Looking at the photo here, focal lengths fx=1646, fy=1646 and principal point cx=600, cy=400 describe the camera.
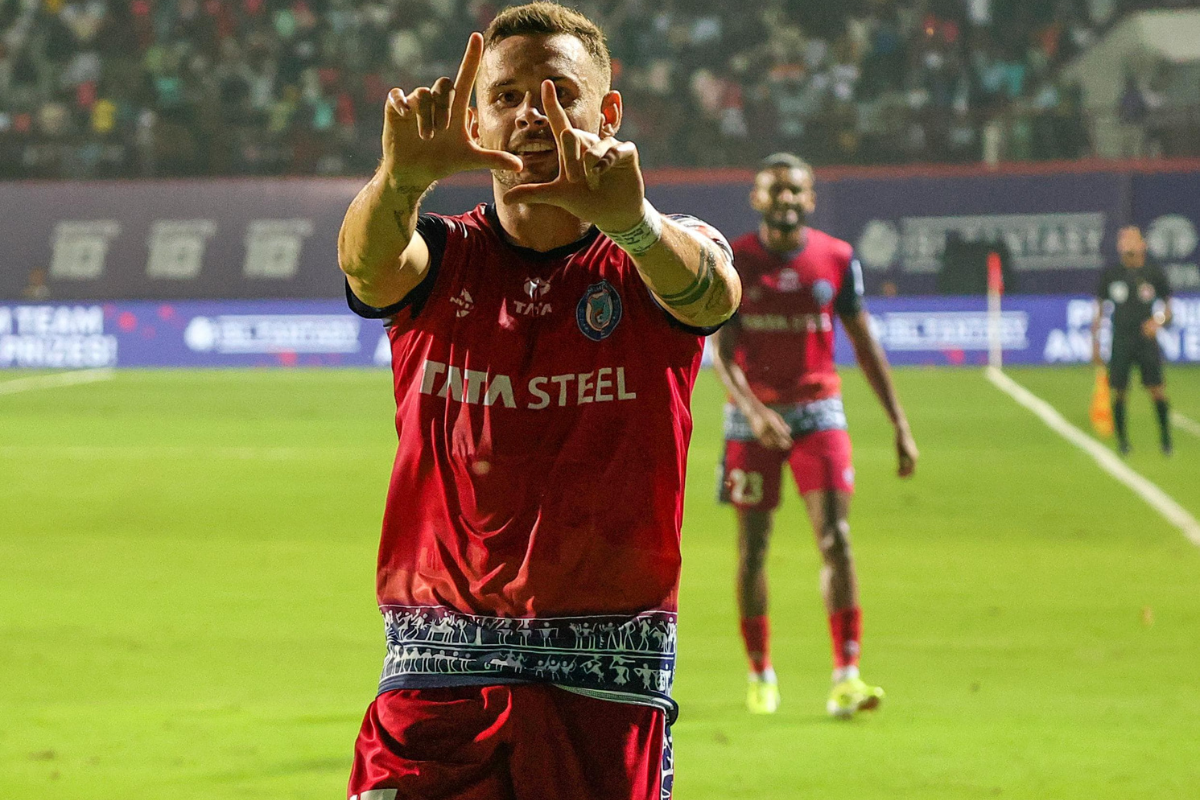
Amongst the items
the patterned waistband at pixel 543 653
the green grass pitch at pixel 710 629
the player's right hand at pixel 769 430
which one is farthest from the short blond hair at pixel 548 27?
Result: the player's right hand at pixel 769 430

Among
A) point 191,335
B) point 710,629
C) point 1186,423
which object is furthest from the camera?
point 191,335

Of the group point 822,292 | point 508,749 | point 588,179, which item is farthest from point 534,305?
point 822,292

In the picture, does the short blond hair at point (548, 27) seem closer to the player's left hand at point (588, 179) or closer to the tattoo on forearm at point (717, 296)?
the player's left hand at point (588, 179)

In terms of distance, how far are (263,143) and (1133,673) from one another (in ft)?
85.2

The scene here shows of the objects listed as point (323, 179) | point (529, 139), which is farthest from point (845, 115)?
point (529, 139)

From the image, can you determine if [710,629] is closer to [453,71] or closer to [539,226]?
[539,226]

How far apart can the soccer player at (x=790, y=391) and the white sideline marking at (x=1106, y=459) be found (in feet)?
17.4

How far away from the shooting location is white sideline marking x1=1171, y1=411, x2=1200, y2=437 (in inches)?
740

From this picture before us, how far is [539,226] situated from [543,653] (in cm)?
82

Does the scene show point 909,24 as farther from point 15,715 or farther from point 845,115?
point 15,715

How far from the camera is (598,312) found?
124 inches

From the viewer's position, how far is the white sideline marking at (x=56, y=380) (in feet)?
83.7

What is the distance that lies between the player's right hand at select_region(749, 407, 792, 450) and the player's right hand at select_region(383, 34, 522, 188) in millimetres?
4545

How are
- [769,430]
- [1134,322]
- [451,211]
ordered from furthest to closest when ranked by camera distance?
1. [451,211]
2. [1134,322]
3. [769,430]
